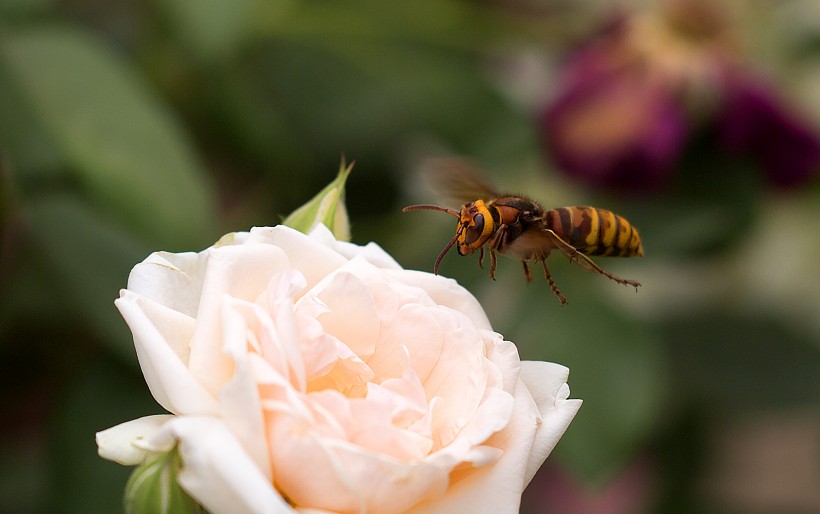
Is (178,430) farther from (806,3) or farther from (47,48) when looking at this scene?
(806,3)

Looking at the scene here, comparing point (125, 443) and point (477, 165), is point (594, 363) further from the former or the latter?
point (125, 443)

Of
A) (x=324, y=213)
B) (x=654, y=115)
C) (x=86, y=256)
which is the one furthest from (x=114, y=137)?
(x=654, y=115)

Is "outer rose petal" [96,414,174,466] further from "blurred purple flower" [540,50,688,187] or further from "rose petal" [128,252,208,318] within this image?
"blurred purple flower" [540,50,688,187]

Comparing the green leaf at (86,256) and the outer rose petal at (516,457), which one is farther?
the green leaf at (86,256)

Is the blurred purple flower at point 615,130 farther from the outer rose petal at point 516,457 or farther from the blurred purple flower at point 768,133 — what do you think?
the outer rose petal at point 516,457

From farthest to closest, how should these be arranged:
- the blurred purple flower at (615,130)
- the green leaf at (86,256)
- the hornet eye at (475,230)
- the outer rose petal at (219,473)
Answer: the blurred purple flower at (615,130), the green leaf at (86,256), the hornet eye at (475,230), the outer rose petal at (219,473)

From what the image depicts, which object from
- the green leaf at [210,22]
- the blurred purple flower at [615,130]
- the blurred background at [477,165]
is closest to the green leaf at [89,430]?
the blurred background at [477,165]
